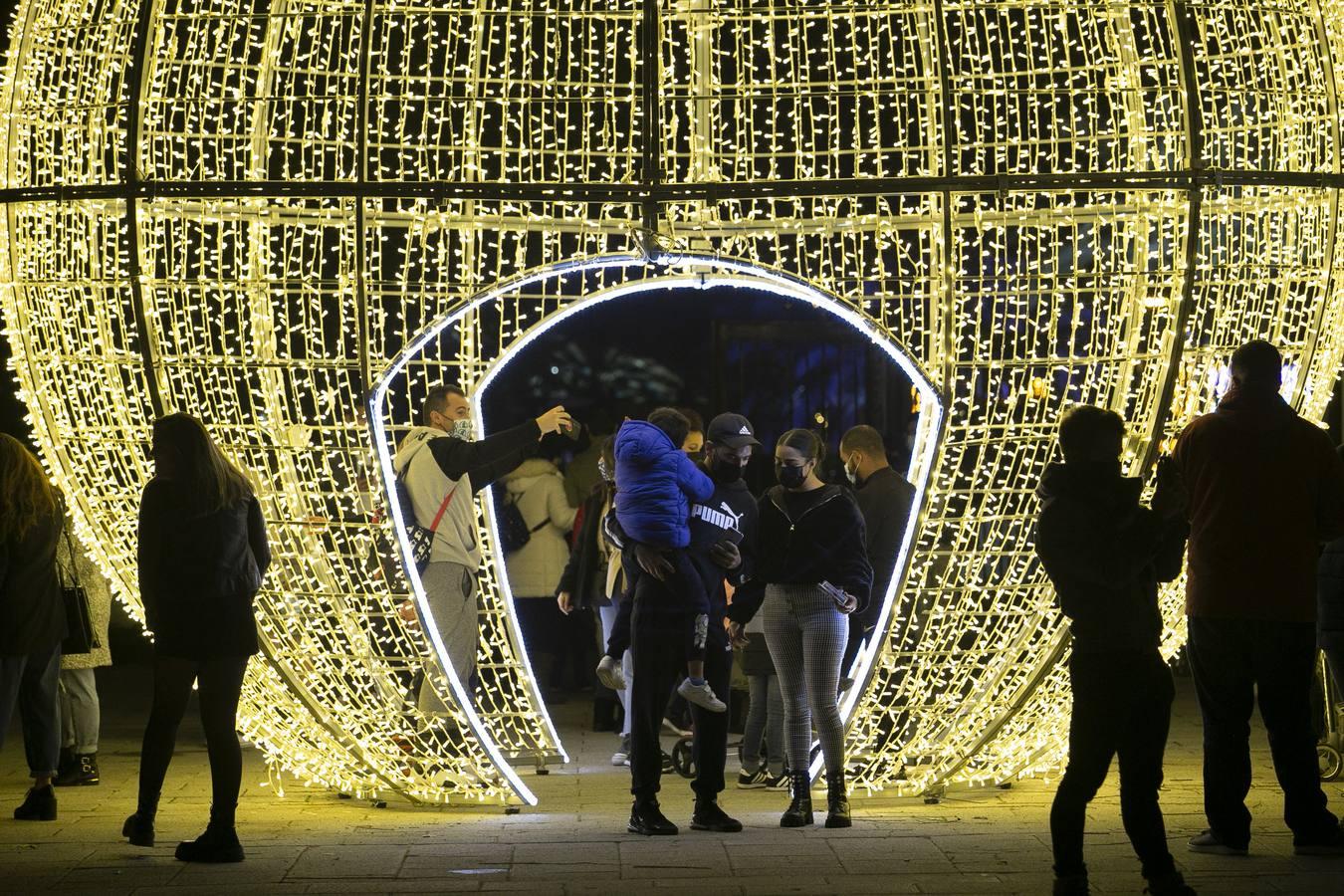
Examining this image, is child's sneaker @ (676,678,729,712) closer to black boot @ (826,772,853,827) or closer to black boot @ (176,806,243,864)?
black boot @ (826,772,853,827)

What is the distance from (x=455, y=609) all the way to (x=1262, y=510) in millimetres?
3240

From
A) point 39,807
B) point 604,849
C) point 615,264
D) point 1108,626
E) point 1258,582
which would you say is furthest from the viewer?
point 39,807

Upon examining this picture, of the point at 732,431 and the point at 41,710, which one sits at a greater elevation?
the point at 732,431

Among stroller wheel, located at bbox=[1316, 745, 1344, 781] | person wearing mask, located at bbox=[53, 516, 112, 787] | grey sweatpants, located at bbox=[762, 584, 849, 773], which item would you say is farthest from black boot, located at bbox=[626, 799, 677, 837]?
stroller wheel, located at bbox=[1316, 745, 1344, 781]

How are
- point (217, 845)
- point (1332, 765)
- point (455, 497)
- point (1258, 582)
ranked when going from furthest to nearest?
point (1332, 765)
point (455, 497)
point (217, 845)
point (1258, 582)

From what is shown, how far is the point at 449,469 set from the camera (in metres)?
7.49

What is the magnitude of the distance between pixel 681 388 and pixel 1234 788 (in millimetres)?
9011

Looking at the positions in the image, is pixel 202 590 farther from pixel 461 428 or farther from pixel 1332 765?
pixel 1332 765

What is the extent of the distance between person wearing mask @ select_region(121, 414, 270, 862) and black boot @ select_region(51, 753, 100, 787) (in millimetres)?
2191

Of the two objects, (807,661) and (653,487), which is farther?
(807,661)

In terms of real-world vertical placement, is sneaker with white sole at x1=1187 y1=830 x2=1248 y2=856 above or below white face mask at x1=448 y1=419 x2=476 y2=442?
below

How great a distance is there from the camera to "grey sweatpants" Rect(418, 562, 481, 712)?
24.8ft

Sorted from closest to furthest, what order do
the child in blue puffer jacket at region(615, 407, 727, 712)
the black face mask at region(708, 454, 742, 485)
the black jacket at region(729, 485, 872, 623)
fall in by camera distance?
the child in blue puffer jacket at region(615, 407, 727, 712) → the black jacket at region(729, 485, 872, 623) → the black face mask at region(708, 454, 742, 485)

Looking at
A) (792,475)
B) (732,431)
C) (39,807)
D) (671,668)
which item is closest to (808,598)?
(792,475)
